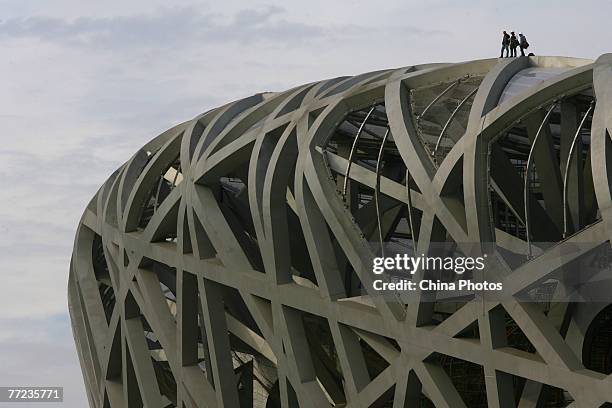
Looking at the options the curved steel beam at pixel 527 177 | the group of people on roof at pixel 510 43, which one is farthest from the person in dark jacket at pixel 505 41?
the curved steel beam at pixel 527 177

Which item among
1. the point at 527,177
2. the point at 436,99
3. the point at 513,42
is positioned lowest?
the point at 527,177

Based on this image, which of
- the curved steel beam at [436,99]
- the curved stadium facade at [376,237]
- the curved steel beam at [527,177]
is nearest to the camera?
the curved steel beam at [527,177]

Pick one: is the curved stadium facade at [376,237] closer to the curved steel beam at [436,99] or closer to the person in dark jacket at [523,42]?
the curved steel beam at [436,99]

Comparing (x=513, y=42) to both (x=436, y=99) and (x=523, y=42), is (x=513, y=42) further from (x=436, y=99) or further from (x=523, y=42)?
(x=436, y=99)

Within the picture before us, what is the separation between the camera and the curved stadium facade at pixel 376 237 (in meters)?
27.8

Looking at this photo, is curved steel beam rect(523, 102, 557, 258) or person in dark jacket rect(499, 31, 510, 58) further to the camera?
person in dark jacket rect(499, 31, 510, 58)

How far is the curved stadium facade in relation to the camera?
2783 cm

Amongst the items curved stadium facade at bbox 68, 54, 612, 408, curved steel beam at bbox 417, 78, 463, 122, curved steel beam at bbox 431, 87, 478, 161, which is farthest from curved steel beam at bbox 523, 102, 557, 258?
curved steel beam at bbox 417, 78, 463, 122

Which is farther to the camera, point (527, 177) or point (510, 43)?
point (510, 43)

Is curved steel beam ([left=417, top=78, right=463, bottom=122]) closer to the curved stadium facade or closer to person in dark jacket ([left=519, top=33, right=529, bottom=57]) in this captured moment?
the curved stadium facade

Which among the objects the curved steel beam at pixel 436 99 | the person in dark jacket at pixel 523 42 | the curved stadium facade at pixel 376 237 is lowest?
the curved stadium facade at pixel 376 237

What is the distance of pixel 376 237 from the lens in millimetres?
44406

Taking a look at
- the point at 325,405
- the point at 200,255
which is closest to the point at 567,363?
the point at 325,405

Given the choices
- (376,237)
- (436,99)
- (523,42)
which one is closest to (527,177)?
(436,99)
